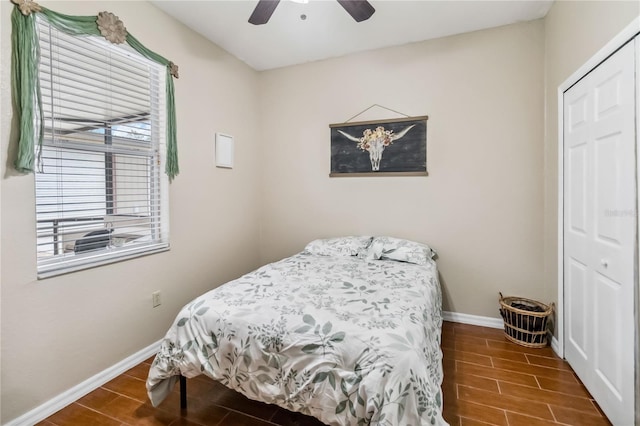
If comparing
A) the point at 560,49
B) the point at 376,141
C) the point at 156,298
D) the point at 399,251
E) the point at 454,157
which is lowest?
the point at 156,298

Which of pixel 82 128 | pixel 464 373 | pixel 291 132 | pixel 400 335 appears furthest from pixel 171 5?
pixel 464 373

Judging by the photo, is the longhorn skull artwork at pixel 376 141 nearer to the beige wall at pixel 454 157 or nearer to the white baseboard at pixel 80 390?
the beige wall at pixel 454 157

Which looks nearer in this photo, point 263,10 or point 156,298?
point 263,10

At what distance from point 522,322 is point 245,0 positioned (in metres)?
3.36

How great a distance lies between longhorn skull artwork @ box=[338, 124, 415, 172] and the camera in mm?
3109

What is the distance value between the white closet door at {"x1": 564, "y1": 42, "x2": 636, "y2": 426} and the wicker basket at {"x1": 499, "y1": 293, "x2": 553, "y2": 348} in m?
0.20

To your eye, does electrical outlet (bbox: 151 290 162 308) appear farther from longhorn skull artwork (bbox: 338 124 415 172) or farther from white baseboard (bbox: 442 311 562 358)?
white baseboard (bbox: 442 311 562 358)

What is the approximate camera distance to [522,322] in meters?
2.47

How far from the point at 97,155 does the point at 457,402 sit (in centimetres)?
279

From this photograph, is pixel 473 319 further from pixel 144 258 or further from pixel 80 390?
pixel 80 390

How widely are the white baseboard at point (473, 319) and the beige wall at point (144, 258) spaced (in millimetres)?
2224

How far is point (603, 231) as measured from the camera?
5.67 ft

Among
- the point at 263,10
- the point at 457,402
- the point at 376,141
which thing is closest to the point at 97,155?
the point at 263,10

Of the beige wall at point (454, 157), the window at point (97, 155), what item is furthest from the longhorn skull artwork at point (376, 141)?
the window at point (97, 155)
